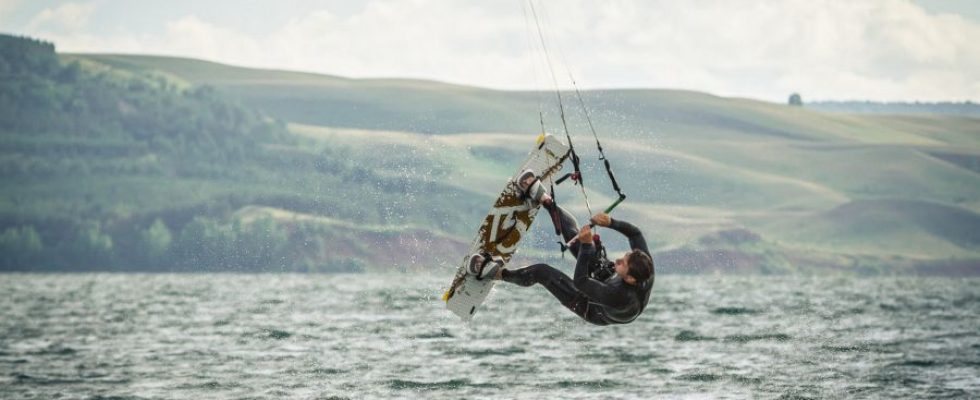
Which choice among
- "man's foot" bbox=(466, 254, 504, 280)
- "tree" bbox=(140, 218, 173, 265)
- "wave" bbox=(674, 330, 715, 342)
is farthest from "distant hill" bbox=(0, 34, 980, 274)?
"man's foot" bbox=(466, 254, 504, 280)

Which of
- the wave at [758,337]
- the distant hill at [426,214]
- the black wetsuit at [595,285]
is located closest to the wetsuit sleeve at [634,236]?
the black wetsuit at [595,285]

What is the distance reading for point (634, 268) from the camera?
15.7 metres

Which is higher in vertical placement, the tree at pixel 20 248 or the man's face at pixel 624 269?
the man's face at pixel 624 269

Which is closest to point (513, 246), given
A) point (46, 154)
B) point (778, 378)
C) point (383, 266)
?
point (778, 378)

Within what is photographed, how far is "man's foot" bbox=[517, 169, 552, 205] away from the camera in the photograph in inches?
705

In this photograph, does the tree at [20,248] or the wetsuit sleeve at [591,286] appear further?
the tree at [20,248]

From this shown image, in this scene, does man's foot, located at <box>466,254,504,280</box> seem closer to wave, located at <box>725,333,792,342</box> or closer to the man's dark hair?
the man's dark hair

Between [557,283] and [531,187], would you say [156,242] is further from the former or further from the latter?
[557,283]

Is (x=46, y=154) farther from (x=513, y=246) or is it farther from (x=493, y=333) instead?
(x=513, y=246)

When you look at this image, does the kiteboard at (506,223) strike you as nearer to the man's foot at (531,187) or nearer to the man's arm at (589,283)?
the man's foot at (531,187)

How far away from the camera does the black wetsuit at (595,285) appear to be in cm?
1583

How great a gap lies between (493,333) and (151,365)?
1434cm

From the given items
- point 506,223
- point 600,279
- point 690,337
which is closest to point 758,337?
point 690,337

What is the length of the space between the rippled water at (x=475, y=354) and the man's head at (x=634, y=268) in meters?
9.09
